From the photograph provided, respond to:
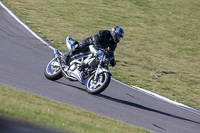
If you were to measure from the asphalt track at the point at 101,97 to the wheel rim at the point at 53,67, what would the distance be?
274 millimetres

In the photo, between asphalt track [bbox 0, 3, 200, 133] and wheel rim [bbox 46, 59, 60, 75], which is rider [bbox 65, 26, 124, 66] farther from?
asphalt track [bbox 0, 3, 200, 133]

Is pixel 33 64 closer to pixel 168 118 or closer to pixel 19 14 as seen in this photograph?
pixel 168 118

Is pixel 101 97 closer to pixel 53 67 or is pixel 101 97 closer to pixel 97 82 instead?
pixel 97 82

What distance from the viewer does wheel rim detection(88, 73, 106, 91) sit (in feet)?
28.7

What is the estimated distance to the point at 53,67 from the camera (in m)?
9.80

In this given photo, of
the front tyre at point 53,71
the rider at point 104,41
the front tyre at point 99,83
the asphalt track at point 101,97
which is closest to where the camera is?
the asphalt track at point 101,97

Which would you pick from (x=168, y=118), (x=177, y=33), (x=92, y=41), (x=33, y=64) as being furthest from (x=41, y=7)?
(x=168, y=118)

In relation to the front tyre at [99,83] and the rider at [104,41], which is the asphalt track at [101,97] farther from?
the rider at [104,41]

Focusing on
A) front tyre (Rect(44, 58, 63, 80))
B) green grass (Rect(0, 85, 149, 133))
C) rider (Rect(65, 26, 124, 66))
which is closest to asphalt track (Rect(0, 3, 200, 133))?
front tyre (Rect(44, 58, 63, 80))

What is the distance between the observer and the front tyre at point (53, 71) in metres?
9.66

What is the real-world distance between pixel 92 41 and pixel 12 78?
2335 millimetres

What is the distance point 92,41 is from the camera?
30.9 feet

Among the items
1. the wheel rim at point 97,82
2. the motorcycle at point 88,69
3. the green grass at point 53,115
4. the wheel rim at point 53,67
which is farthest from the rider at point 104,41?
the green grass at point 53,115

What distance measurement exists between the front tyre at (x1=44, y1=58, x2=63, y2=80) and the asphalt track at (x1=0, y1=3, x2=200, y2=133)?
0.53ft
